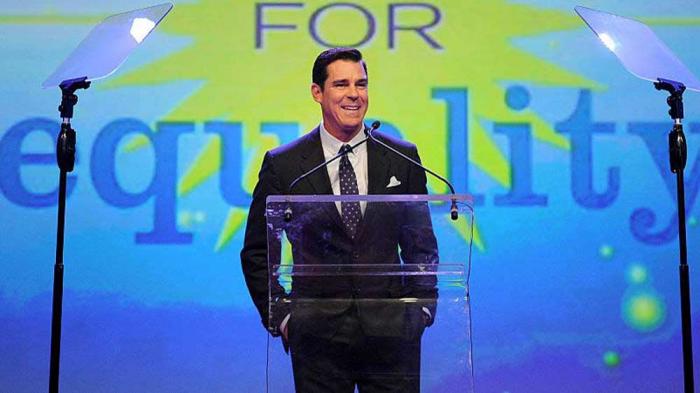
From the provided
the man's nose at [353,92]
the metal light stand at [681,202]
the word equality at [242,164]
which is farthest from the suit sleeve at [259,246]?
the metal light stand at [681,202]

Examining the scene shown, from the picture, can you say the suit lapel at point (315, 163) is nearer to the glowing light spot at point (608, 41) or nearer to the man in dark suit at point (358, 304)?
the man in dark suit at point (358, 304)

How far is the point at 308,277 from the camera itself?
96.3 inches

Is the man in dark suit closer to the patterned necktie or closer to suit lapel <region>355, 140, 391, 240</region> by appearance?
the patterned necktie

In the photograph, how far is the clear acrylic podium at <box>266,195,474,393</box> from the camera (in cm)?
238

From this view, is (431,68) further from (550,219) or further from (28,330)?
(28,330)

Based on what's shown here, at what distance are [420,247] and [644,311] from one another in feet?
6.35

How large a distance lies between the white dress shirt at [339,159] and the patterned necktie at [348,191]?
0.03 metres

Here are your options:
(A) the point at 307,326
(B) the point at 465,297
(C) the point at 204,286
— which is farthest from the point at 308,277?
(C) the point at 204,286

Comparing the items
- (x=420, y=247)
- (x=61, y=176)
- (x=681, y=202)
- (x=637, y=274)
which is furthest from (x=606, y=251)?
(x=61, y=176)

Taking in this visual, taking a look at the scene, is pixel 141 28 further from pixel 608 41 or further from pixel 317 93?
pixel 608 41

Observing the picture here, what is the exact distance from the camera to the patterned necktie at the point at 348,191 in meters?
2.50

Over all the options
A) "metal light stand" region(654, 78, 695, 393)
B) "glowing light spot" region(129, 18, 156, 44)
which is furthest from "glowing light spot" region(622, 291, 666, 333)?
"glowing light spot" region(129, 18, 156, 44)

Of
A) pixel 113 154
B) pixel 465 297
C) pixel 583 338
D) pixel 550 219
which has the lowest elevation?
pixel 583 338

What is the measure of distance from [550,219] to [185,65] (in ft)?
5.89
